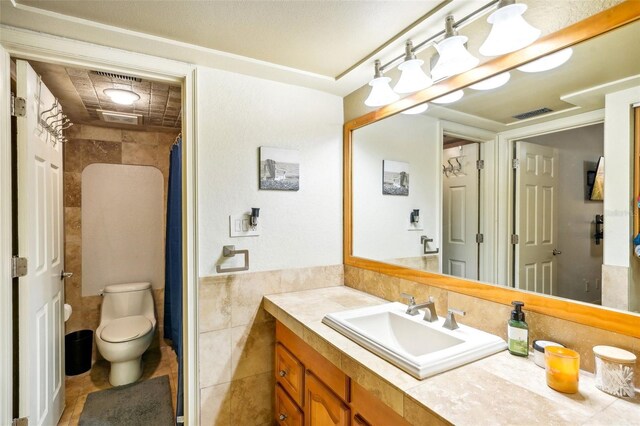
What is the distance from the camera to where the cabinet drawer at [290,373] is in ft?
4.93

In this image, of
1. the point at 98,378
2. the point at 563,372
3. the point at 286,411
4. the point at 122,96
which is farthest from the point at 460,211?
the point at 98,378

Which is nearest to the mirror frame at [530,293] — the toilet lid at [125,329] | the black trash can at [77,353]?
the toilet lid at [125,329]

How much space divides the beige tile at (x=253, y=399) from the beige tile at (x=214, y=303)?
0.37 m

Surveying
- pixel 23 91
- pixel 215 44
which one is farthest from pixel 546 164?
pixel 23 91

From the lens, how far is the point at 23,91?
149cm

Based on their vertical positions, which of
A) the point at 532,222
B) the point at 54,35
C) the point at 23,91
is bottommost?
the point at 532,222

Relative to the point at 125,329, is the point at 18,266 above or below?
above

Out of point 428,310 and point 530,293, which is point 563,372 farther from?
point 428,310

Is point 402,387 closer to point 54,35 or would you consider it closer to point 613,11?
point 613,11

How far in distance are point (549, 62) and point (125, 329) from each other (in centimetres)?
315

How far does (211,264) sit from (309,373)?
76 centimetres

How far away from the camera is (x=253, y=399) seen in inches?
71.8

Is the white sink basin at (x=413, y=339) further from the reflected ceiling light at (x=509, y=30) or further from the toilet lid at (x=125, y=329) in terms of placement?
the toilet lid at (x=125, y=329)

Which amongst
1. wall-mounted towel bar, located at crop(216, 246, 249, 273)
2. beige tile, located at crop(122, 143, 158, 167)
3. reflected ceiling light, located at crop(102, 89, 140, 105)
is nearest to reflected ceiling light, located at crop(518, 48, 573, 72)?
wall-mounted towel bar, located at crop(216, 246, 249, 273)
